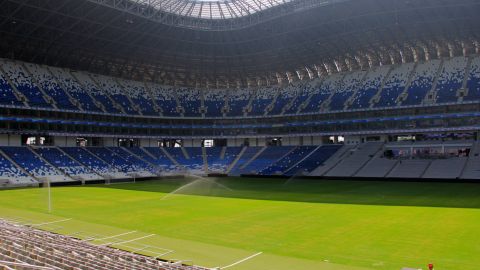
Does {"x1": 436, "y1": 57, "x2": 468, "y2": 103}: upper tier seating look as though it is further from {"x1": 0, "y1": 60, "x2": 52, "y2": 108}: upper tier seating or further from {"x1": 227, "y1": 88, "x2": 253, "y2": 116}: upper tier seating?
{"x1": 0, "y1": 60, "x2": 52, "y2": 108}: upper tier seating

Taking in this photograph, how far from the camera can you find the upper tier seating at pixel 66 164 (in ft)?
235

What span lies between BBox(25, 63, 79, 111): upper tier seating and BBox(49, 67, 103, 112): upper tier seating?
1449 millimetres

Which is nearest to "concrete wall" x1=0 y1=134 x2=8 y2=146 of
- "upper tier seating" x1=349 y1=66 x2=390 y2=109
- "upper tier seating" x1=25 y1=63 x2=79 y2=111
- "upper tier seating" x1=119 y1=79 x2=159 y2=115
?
"upper tier seating" x1=25 y1=63 x2=79 y2=111

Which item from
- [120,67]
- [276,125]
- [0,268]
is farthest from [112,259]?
[120,67]

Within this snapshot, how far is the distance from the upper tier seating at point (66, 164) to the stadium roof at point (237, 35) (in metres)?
19.6

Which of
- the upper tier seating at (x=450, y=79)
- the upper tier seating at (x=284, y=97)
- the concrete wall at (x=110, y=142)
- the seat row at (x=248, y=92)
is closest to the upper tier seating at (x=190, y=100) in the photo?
the seat row at (x=248, y=92)

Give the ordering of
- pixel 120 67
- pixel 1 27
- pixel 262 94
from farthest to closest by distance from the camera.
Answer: pixel 262 94
pixel 120 67
pixel 1 27

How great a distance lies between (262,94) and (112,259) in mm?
87080

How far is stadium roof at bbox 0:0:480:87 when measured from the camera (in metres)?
66.1

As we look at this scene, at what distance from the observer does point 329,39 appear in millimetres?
78250

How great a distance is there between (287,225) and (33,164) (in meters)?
54.2

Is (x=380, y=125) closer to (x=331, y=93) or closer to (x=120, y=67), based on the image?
(x=331, y=93)

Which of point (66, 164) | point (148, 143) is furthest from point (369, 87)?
point (66, 164)

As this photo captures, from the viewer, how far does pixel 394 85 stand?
80125 mm
